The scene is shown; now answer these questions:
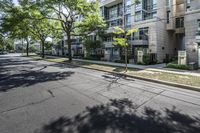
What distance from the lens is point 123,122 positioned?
13.6 ft

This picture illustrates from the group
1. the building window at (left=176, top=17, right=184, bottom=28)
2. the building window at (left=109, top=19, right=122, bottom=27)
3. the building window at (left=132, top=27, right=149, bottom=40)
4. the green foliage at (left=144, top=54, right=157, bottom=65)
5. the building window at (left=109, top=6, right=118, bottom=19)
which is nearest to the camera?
the green foliage at (left=144, top=54, right=157, bottom=65)

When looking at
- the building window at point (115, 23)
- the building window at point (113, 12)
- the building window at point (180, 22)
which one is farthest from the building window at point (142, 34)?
the building window at point (113, 12)

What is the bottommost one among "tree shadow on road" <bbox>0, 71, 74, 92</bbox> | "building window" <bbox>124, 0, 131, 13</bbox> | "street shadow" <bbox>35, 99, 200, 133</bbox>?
"street shadow" <bbox>35, 99, 200, 133</bbox>

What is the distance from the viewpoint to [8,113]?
4613 mm

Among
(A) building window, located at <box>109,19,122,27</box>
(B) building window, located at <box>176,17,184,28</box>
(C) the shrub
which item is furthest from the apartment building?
(A) building window, located at <box>109,19,122,27</box>

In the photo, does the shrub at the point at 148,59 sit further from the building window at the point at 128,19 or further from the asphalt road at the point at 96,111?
the asphalt road at the point at 96,111

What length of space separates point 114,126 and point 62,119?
1467mm

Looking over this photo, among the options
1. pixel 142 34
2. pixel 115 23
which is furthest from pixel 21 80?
pixel 115 23

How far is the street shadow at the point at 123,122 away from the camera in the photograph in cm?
374

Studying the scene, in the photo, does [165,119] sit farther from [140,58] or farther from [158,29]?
[158,29]

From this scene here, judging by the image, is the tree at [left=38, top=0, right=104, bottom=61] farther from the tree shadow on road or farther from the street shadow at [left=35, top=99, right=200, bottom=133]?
the street shadow at [left=35, top=99, right=200, bottom=133]

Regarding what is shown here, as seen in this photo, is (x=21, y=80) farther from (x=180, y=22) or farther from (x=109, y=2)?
(x=109, y=2)

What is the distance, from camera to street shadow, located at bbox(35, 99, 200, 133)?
3.74 meters

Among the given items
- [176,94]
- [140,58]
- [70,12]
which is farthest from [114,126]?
[70,12]
